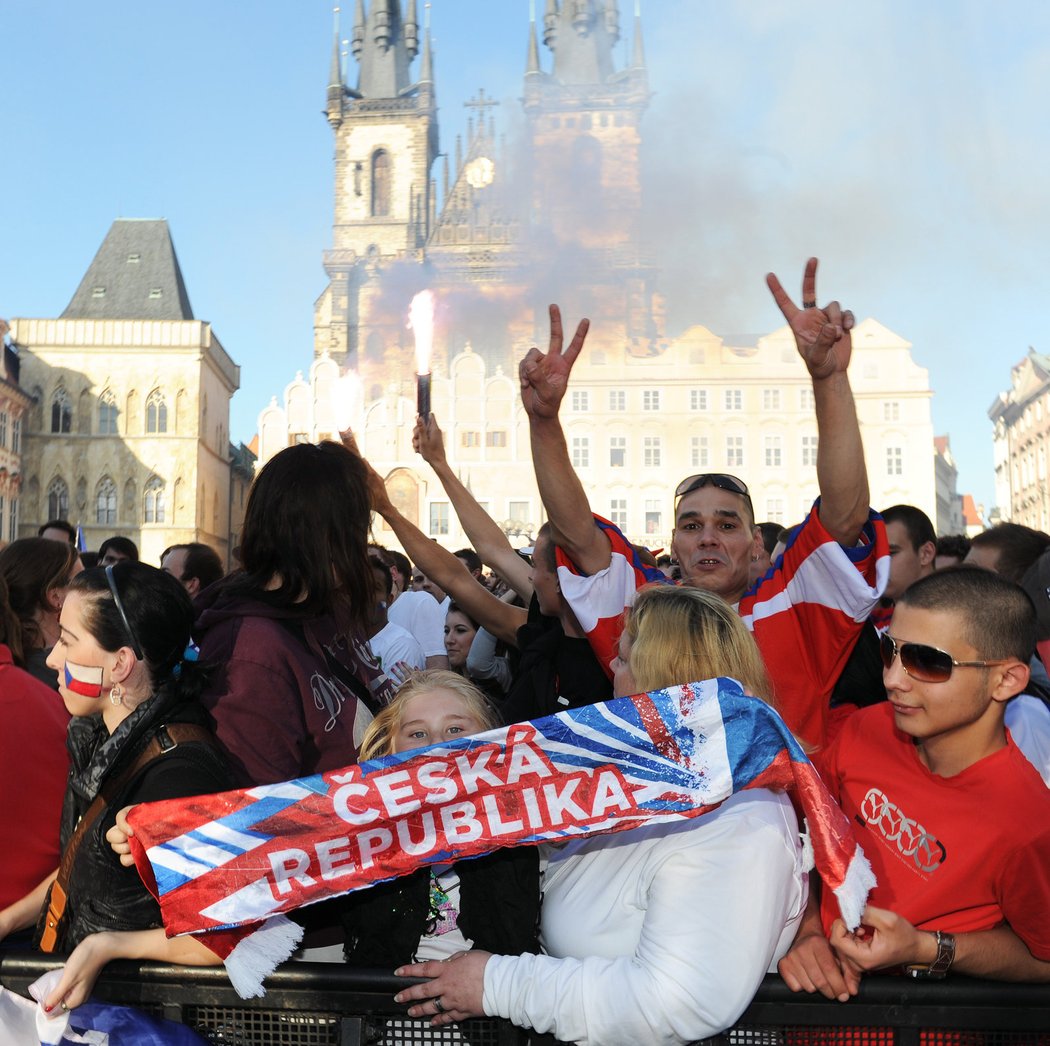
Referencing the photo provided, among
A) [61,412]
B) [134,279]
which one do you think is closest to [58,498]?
[61,412]

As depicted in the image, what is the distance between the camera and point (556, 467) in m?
3.15

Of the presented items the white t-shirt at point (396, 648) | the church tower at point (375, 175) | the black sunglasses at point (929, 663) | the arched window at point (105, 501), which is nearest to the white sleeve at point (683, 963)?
the black sunglasses at point (929, 663)

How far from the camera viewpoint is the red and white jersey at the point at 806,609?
9.41 ft

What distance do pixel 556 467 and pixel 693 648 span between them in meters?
1.09

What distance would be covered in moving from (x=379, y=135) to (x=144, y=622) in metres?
77.8

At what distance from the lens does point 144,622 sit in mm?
2406

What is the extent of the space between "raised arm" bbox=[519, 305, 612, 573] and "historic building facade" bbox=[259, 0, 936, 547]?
45994 millimetres

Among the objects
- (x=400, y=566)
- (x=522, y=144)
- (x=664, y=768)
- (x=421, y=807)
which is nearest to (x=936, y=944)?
(x=664, y=768)

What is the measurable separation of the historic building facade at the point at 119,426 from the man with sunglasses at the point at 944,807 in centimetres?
4926

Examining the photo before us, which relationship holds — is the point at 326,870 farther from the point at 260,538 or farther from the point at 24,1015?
the point at 260,538

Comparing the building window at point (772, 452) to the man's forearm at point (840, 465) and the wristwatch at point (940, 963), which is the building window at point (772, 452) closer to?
the man's forearm at point (840, 465)

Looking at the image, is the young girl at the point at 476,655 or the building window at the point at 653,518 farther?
the building window at the point at 653,518

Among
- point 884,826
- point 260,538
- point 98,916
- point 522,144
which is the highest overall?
point 522,144

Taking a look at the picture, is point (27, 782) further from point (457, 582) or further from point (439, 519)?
point (439, 519)
